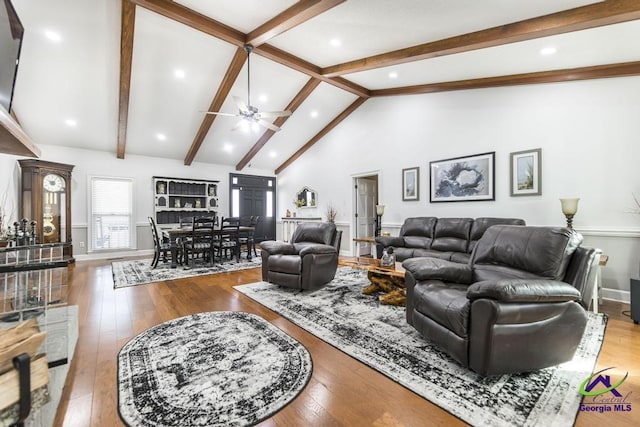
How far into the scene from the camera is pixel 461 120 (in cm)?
491

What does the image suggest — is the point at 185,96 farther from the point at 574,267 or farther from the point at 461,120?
the point at 574,267

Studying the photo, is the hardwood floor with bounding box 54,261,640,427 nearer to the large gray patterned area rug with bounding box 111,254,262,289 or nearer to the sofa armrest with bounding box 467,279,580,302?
the sofa armrest with bounding box 467,279,580,302

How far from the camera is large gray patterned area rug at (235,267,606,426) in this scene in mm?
1505

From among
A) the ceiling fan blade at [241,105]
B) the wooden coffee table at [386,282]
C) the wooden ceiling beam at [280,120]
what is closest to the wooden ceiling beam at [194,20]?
the ceiling fan blade at [241,105]

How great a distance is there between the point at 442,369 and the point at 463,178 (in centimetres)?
380

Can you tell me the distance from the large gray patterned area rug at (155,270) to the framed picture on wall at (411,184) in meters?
3.32

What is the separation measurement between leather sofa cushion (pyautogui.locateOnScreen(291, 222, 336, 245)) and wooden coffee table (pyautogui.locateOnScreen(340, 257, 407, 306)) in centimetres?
61

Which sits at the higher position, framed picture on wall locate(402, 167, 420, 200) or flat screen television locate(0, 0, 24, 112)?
flat screen television locate(0, 0, 24, 112)

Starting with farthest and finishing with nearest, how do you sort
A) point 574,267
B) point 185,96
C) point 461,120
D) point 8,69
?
point 185,96, point 461,120, point 8,69, point 574,267

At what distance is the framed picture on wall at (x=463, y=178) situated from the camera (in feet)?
15.0

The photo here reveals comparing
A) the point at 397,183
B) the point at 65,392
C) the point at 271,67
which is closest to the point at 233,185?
the point at 271,67

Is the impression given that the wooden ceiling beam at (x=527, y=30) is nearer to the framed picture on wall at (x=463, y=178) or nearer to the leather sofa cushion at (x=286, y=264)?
the framed picture on wall at (x=463, y=178)

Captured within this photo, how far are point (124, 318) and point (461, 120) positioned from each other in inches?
222

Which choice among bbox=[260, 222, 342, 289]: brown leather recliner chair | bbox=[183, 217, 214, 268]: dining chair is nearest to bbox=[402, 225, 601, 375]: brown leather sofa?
bbox=[260, 222, 342, 289]: brown leather recliner chair
